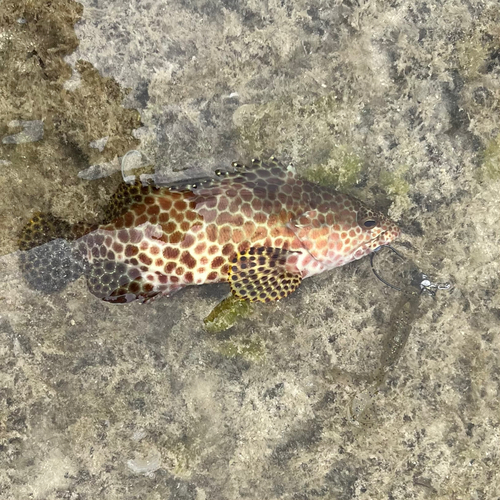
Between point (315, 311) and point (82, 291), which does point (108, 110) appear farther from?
point (315, 311)

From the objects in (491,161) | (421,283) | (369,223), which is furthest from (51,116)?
(491,161)

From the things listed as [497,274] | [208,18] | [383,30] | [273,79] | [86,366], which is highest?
[383,30]

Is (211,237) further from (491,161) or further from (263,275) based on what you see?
(491,161)

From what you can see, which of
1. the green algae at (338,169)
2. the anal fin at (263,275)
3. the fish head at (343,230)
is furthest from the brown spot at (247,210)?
the green algae at (338,169)

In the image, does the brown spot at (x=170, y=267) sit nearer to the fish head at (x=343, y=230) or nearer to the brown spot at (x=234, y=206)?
the brown spot at (x=234, y=206)

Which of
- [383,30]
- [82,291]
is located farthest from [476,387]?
[82,291]

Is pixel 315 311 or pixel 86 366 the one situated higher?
pixel 315 311

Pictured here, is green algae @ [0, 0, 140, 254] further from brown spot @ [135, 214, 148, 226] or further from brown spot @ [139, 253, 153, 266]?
brown spot @ [139, 253, 153, 266]
